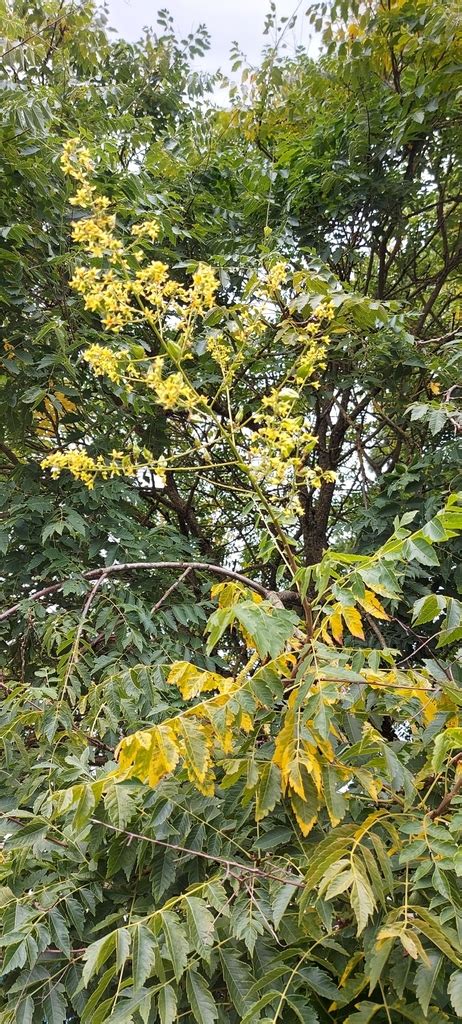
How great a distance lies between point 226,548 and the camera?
3.81m

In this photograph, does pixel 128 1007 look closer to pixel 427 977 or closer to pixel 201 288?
pixel 427 977

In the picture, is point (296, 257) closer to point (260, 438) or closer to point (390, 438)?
point (390, 438)

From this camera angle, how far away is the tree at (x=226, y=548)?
93 cm

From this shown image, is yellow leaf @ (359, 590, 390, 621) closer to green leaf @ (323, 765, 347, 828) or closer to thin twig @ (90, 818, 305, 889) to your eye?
green leaf @ (323, 765, 347, 828)

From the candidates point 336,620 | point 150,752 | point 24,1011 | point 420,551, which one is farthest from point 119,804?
point 420,551

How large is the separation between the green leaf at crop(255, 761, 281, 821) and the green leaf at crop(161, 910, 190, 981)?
183 millimetres

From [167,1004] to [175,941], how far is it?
0.28 ft

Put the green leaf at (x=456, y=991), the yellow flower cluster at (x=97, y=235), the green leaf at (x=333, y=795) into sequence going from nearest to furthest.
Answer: the green leaf at (x=456, y=991), the green leaf at (x=333, y=795), the yellow flower cluster at (x=97, y=235)

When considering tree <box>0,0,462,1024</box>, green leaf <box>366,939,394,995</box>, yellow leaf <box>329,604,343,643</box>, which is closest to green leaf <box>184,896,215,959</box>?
tree <box>0,0,462,1024</box>

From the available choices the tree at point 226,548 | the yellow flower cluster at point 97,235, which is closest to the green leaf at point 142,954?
the tree at point 226,548

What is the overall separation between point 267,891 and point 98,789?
32cm

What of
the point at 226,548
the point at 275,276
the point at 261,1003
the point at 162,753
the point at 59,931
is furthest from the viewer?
the point at 226,548

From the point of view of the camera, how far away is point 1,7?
266 centimetres

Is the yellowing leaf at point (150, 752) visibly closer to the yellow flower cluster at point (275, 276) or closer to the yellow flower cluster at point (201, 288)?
the yellow flower cluster at point (201, 288)
